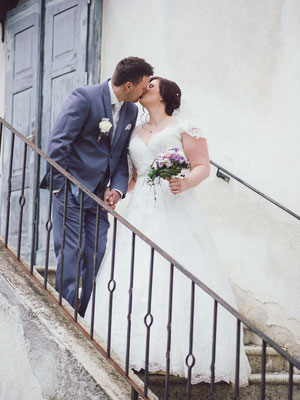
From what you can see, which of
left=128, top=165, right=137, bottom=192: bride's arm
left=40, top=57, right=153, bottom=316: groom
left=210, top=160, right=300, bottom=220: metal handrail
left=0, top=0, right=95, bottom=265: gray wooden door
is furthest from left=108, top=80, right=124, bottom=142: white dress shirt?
left=0, top=0, right=95, bottom=265: gray wooden door

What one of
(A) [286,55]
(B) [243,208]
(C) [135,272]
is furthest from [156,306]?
(A) [286,55]

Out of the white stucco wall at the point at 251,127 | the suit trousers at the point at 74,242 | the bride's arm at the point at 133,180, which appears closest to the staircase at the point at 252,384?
the white stucco wall at the point at 251,127

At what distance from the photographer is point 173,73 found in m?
6.43

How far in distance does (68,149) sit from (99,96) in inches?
15.5

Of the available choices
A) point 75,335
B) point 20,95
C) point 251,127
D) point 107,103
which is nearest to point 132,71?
point 107,103

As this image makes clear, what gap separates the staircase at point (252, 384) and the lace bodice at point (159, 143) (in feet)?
3.81

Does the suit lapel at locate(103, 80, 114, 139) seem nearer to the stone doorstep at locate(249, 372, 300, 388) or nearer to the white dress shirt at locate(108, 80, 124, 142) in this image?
the white dress shirt at locate(108, 80, 124, 142)

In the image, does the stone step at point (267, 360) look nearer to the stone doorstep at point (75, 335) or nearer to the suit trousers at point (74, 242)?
the suit trousers at point (74, 242)

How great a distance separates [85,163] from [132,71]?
605mm

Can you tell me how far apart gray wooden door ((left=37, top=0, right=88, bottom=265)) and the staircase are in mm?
2290

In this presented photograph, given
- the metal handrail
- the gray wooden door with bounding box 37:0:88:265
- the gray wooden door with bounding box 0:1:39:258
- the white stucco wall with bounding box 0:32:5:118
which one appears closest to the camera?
the metal handrail

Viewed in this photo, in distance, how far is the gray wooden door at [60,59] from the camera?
6.79 metres

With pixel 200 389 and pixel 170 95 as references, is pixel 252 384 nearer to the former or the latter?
pixel 200 389

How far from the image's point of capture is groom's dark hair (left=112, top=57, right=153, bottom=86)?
433cm
